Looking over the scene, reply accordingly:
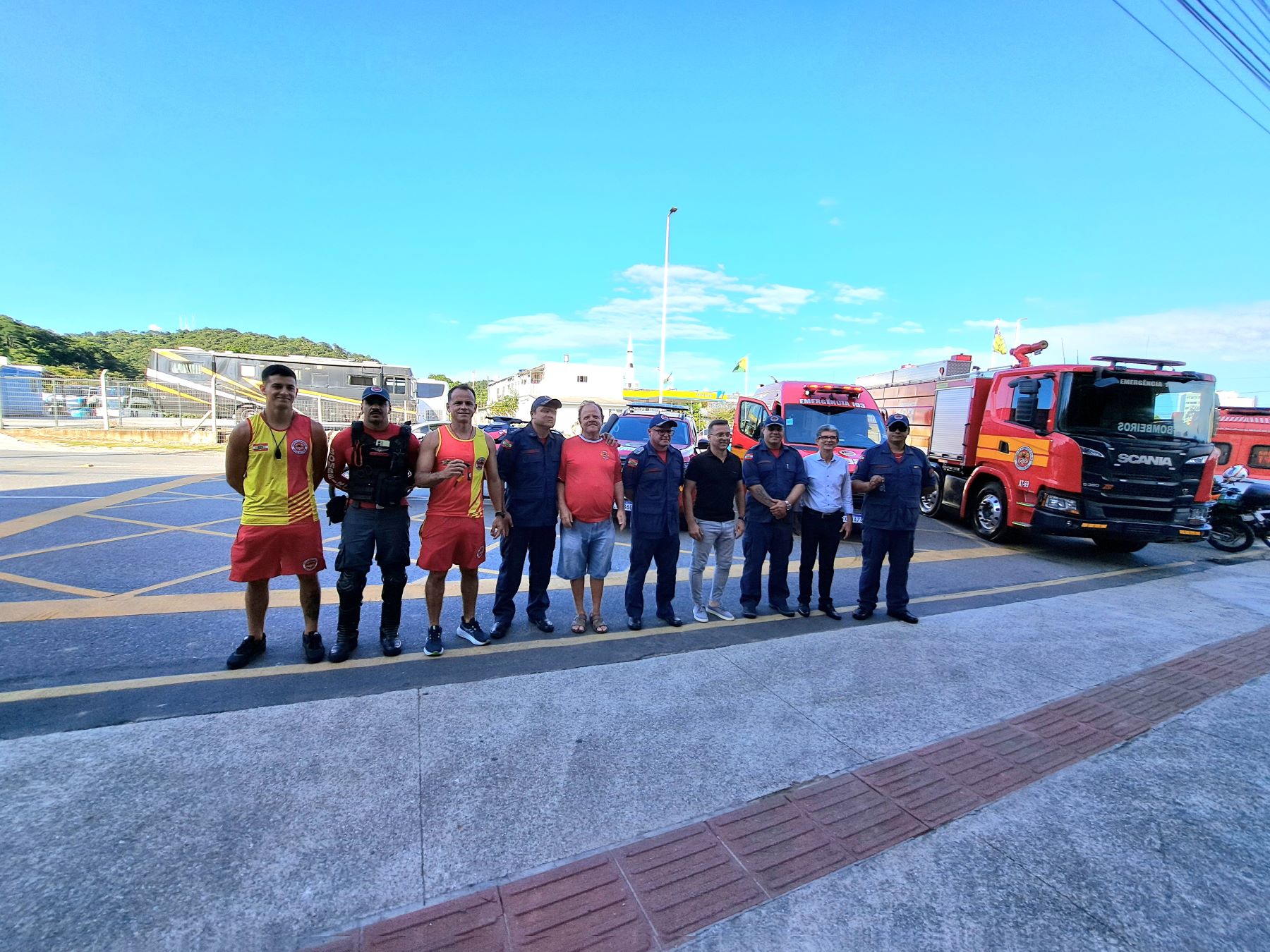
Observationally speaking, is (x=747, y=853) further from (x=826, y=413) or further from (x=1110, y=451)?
(x=826, y=413)

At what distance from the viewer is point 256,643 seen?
12.6 feet

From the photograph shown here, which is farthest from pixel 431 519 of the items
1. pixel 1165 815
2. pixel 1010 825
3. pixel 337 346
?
pixel 337 346

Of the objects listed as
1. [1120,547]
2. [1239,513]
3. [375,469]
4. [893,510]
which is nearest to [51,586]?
[375,469]

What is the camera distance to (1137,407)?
7629 millimetres

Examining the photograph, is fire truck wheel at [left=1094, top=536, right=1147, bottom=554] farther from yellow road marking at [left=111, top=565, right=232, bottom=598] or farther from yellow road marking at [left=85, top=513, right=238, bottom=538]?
yellow road marking at [left=85, top=513, right=238, bottom=538]

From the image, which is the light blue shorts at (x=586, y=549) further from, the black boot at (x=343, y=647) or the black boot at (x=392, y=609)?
the black boot at (x=343, y=647)

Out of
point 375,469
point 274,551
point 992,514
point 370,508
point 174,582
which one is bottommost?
point 174,582

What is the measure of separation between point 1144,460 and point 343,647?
929cm

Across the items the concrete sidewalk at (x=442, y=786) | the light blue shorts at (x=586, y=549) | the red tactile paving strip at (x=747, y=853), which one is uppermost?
the light blue shorts at (x=586, y=549)

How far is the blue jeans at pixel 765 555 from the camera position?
17.0 ft

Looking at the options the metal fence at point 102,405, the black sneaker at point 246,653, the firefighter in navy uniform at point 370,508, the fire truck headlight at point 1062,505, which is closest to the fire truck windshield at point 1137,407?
the fire truck headlight at point 1062,505

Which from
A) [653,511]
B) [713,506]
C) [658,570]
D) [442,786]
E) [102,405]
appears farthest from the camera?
[102,405]

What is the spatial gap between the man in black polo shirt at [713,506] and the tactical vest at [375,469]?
2.38m

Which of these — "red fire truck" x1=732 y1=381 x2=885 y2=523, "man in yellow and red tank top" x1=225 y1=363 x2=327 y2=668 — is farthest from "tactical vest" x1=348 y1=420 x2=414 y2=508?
"red fire truck" x1=732 y1=381 x2=885 y2=523
